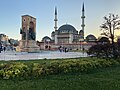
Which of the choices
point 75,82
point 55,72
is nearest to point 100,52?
point 55,72

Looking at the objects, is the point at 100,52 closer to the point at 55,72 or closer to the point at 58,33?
the point at 55,72

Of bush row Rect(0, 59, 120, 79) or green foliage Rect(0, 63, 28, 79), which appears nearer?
green foliage Rect(0, 63, 28, 79)

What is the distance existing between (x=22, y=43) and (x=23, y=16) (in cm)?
607

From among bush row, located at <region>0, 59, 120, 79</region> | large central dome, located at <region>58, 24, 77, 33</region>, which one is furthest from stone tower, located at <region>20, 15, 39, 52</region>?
large central dome, located at <region>58, 24, 77, 33</region>

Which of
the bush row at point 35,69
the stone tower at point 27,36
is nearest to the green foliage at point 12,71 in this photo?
the bush row at point 35,69

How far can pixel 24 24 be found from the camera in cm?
5038

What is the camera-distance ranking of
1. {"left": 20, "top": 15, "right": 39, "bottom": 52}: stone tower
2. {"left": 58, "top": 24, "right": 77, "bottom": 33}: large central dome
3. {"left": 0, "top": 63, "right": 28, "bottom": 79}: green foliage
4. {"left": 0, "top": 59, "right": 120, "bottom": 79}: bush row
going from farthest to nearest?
{"left": 58, "top": 24, "right": 77, "bottom": 33}: large central dome, {"left": 20, "top": 15, "right": 39, "bottom": 52}: stone tower, {"left": 0, "top": 59, "right": 120, "bottom": 79}: bush row, {"left": 0, "top": 63, "right": 28, "bottom": 79}: green foliage

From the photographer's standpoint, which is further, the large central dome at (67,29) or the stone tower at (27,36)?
the large central dome at (67,29)

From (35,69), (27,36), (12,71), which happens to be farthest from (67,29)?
(12,71)

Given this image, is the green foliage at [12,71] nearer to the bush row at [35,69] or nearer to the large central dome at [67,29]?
the bush row at [35,69]

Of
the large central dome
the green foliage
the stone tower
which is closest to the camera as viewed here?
the green foliage

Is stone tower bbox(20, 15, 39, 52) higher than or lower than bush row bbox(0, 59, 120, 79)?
higher

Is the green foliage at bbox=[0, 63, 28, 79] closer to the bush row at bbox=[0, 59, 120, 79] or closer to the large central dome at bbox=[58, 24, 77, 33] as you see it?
the bush row at bbox=[0, 59, 120, 79]

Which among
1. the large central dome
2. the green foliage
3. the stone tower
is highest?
the large central dome
